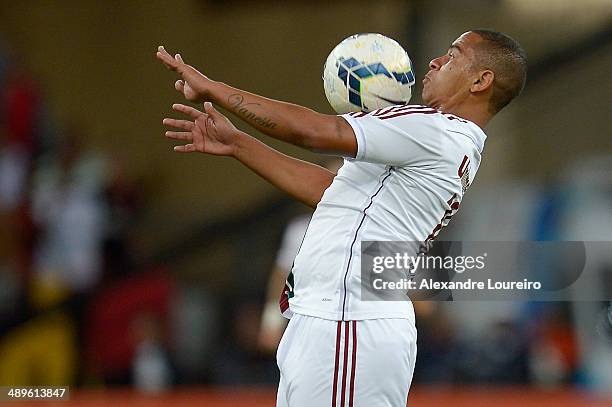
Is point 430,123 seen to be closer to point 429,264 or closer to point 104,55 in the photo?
point 429,264

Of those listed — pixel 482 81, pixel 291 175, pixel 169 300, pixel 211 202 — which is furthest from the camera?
pixel 211 202

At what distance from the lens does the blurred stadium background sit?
28.6 ft

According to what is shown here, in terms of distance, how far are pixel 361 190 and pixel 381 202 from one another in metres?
0.08

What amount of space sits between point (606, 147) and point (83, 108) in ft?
16.7

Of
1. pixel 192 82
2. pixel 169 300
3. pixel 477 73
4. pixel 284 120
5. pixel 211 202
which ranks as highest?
pixel 211 202

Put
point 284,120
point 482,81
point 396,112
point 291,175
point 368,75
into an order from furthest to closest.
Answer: point 291,175
point 482,81
point 368,75
point 396,112
point 284,120

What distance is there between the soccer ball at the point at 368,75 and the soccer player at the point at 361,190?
0.15m

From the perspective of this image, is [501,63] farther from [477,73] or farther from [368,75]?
[368,75]

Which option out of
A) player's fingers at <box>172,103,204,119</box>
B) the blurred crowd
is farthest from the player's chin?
the blurred crowd

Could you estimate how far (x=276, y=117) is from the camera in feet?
10.7

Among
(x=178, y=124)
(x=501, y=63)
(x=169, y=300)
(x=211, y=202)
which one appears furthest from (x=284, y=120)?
(x=211, y=202)

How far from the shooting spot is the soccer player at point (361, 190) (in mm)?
3299

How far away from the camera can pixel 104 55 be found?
436 inches

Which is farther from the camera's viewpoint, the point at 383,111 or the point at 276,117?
the point at 383,111
